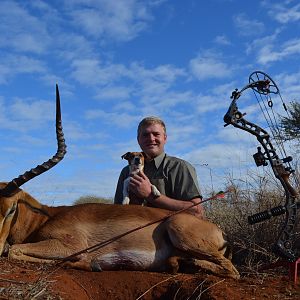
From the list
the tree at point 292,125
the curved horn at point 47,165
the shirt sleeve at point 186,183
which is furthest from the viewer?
the tree at point 292,125

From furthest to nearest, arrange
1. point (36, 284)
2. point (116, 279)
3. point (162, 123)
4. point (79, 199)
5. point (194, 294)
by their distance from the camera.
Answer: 1. point (79, 199)
2. point (162, 123)
3. point (116, 279)
4. point (194, 294)
5. point (36, 284)

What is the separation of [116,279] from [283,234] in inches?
68.4

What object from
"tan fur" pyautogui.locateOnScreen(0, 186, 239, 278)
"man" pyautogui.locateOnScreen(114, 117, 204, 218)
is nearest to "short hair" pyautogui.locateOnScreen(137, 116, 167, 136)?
"man" pyautogui.locateOnScreen(114, 117, 204, 218)

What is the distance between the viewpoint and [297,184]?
6.69 m

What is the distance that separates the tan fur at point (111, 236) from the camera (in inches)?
186

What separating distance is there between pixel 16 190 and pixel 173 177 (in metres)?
2.02

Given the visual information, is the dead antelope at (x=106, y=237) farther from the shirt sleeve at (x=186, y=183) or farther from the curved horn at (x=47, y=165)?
the shirt sleeve at (x=186, y=183)

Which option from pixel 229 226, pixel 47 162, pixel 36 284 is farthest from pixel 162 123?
pixel 36 284

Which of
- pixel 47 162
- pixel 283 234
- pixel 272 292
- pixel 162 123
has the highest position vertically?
pixel 162 123

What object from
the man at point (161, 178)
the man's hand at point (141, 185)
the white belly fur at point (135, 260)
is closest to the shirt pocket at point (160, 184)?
the man at point (161, 178)

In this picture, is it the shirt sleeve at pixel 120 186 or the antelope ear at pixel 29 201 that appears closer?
the antelope ear at pixel 29 201

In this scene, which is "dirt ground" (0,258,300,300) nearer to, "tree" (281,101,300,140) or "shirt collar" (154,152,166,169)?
"shirt collar" (154,152,166,169)

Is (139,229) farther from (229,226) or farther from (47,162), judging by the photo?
(229,226)

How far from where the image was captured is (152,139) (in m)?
6.30
